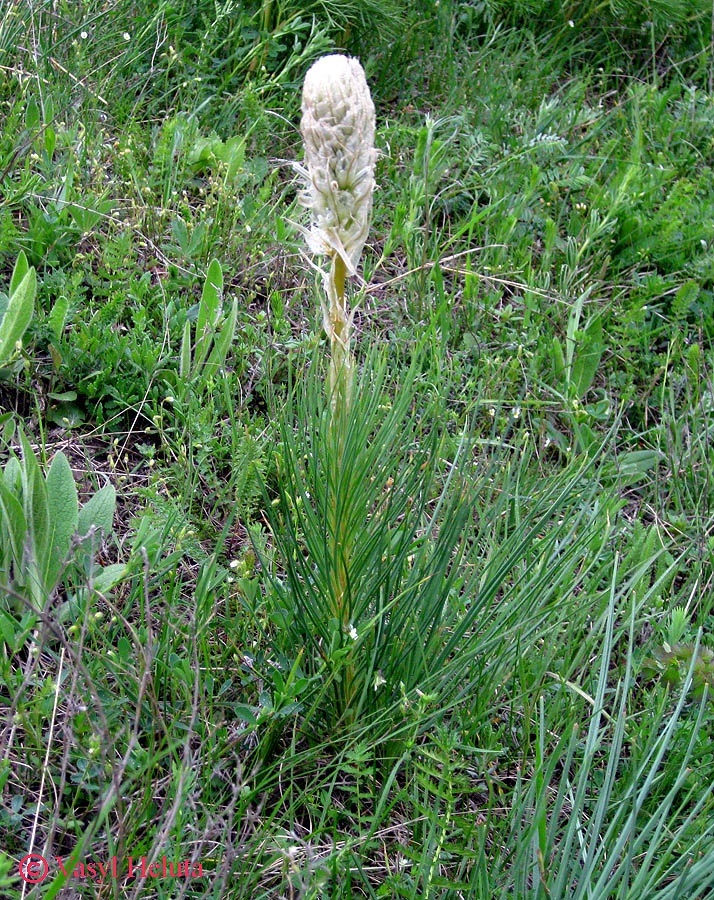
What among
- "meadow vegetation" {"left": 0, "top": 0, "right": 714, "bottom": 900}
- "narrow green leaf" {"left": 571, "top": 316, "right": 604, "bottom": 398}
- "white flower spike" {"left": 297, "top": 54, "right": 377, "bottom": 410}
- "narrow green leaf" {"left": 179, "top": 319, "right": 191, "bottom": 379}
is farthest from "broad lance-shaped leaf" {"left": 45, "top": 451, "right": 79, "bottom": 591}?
"narrow green leaf" {"left": 571, "top": 316, "right": 604, "bottom": 398}

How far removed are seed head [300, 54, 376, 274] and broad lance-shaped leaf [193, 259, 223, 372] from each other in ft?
4.09

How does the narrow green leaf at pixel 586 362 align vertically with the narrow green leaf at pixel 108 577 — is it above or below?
below

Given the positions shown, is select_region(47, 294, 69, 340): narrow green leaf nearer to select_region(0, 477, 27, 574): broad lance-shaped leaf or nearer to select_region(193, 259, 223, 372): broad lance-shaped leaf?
select_region(193, 259, 223, 372): broad lance-shaped leaf

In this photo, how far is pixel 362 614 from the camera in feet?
5.86

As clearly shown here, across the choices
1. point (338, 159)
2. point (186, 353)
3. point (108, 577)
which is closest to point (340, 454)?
point (338, 159)

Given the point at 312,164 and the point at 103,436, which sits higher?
the point at 312,164

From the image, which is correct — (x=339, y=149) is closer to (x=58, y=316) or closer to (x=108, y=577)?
(x=108, y=577)

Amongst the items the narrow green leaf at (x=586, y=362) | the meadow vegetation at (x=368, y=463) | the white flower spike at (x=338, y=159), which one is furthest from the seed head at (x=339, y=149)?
the narrow green leaf at (x=586, y=362)

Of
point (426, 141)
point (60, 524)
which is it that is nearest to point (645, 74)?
point (426, 141)

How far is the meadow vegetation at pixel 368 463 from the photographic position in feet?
5.17

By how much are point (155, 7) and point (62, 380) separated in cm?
221

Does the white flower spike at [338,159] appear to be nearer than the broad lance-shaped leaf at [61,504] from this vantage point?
Yes

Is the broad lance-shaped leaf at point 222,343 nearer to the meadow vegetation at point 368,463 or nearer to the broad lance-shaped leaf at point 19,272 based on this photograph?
the meadow vegetation at point 368,463

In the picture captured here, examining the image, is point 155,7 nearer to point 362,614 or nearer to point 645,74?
point 645,74
